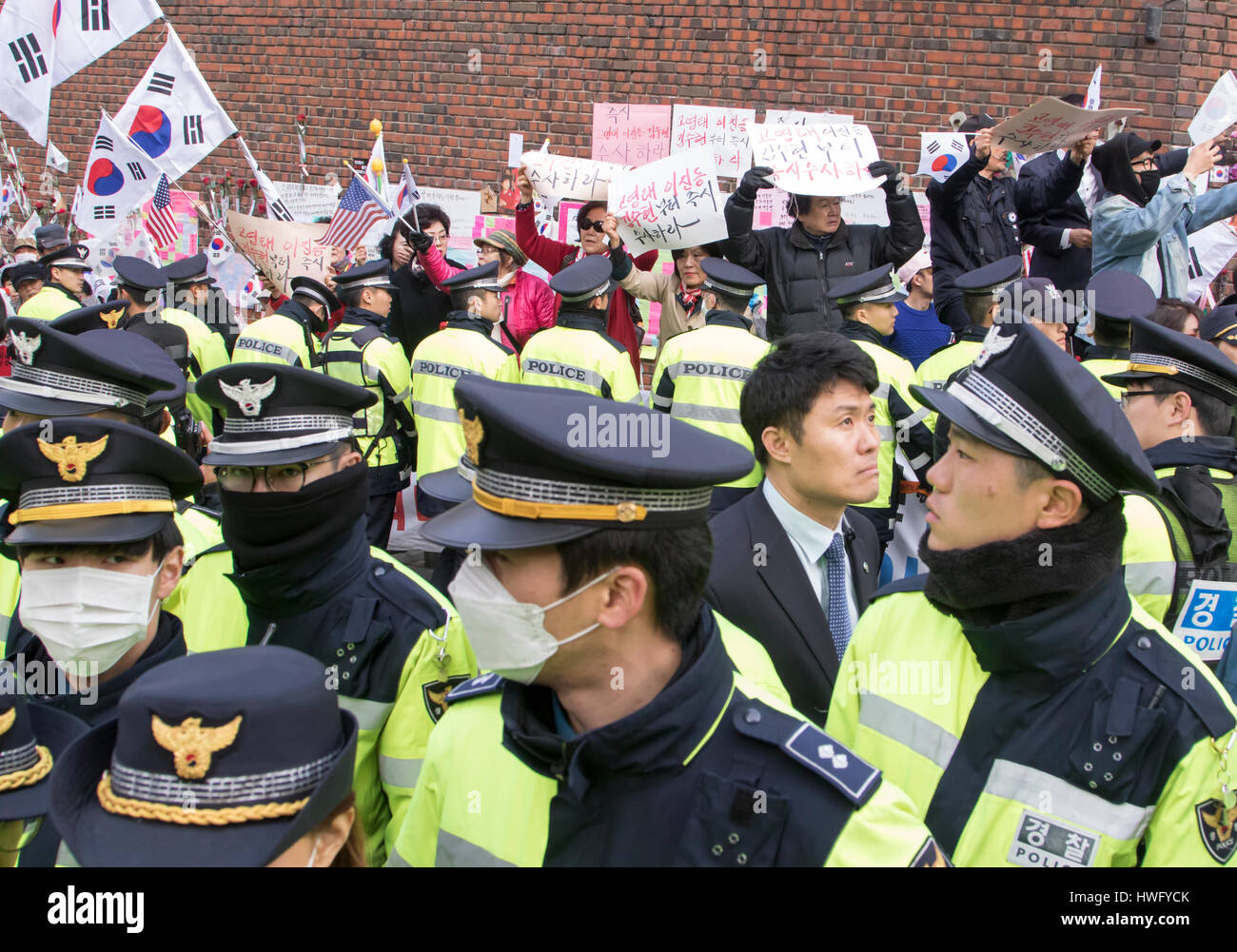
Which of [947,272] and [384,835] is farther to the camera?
[947,272]

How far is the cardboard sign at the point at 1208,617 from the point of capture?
121 inches

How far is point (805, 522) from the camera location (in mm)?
3178

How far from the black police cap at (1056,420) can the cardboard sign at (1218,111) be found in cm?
666

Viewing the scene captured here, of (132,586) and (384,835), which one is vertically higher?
(132,586)

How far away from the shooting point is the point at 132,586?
279 centimetres

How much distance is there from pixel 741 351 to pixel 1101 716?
3.92 m

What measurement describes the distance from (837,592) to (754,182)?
4.35 metres

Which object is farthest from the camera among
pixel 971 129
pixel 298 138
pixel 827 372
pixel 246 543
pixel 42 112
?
pixel 298 138

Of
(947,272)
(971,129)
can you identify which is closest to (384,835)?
(947,272)

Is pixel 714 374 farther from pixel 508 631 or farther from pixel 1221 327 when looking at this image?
pixel 508 631

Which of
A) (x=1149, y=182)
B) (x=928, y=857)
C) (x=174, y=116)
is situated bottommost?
(x=928, y=857)

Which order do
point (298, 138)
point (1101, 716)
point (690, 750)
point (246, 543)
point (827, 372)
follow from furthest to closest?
point (298, 138) → point (827, 372) → point (246, 543) → point (1101, 716) → point (690, 750)

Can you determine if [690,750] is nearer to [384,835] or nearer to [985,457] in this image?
[985,457]

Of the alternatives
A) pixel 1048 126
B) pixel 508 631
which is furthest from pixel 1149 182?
pixel 508 631
